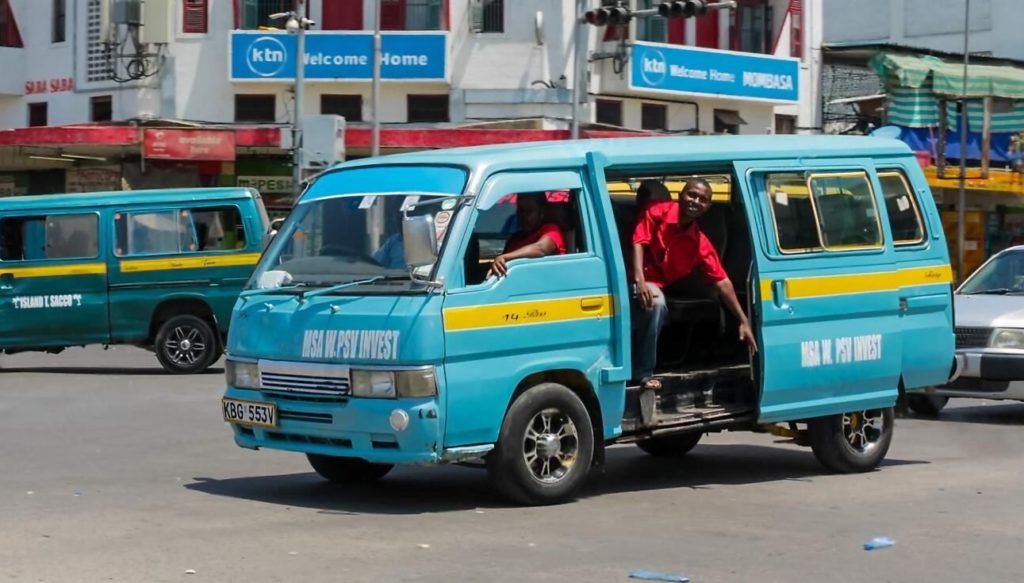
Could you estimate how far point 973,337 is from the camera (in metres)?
14.8

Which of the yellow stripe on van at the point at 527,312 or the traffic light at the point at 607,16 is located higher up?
the traffic light at the point at 607,16

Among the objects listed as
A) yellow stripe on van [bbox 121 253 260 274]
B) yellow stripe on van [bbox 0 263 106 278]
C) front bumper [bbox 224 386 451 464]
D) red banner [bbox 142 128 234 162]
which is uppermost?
red banner [bbox 142 128 234 162]

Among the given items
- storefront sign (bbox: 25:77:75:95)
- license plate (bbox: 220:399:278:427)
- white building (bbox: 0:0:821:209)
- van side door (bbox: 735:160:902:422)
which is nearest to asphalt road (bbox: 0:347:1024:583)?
license plate (bbox: 220:399:278:427)

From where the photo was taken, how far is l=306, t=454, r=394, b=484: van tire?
1033 cm

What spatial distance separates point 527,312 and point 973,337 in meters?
6.84

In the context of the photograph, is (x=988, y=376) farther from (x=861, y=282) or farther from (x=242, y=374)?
(x=242, y=374)

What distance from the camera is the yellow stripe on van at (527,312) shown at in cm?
899

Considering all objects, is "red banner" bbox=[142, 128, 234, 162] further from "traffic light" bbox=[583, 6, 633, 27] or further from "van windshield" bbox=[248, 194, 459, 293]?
"van windshield" bbox=[248, 194, 459, 293]

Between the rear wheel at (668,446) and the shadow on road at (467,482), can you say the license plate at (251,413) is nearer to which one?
the shadow on road at (467,482)

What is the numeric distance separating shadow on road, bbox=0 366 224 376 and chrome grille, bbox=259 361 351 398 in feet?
38.0

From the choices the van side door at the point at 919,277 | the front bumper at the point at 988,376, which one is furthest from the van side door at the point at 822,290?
the front bumper at the point at 988,376

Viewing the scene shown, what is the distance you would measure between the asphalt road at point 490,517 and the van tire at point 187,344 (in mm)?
6690

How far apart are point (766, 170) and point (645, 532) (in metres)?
3.07

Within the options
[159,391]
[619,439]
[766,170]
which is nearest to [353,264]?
[619,439]
